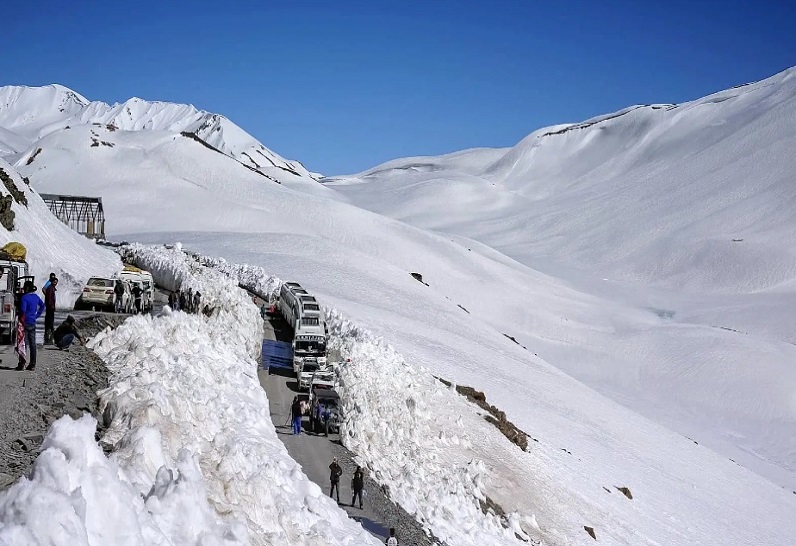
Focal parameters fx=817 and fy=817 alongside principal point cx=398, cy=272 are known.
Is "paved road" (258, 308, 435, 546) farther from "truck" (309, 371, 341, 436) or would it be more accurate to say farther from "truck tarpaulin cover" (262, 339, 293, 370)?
"truck tarpaulin cover" (262, 339, 293, 370)

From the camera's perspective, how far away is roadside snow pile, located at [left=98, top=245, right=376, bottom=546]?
9.26 metres

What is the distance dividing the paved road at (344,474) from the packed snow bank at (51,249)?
354 inches

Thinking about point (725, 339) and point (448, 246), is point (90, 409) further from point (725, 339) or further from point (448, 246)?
point (448, 246)

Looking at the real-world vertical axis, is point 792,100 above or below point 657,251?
above

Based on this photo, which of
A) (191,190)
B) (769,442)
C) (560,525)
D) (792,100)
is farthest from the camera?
(792,100)

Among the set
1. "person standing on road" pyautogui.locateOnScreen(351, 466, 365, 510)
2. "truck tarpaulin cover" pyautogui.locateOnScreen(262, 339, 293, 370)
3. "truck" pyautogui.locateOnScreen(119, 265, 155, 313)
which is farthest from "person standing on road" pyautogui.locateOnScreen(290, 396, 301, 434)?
"truck" pyautogui.locateOnScreen(119, 265, 155, 313)

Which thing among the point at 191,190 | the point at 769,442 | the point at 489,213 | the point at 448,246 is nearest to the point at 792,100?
the point at 489,213

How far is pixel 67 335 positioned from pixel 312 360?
9962mm

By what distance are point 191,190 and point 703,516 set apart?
282 feet

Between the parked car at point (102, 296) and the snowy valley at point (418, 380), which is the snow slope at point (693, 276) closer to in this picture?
the snowy valley at point (418, 380)


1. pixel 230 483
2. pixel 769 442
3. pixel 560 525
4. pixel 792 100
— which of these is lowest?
pixel 769 442

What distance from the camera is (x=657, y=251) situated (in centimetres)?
13475

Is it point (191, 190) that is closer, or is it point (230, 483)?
point (230, 483)

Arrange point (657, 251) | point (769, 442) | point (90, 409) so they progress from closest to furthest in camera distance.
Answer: point (90, 409) → point (769, 442) → point (657, 251)
